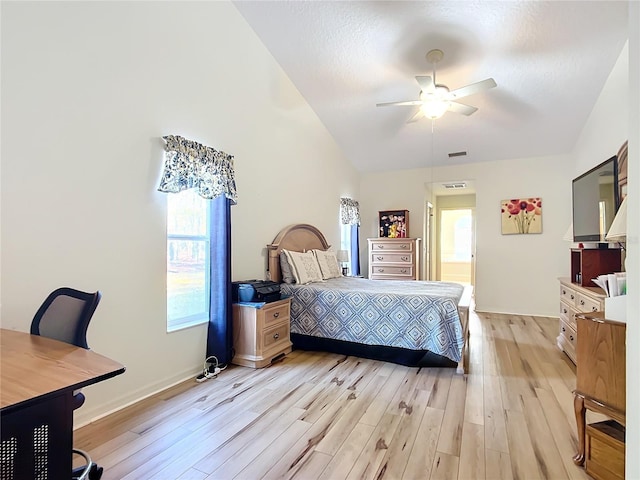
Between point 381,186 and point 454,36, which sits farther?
point 381,186

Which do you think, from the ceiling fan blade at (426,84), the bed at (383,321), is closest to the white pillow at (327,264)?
the bed at (383,321)

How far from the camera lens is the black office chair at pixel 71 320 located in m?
1.61

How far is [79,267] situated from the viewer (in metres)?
2.16

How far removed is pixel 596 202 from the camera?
3.47 m

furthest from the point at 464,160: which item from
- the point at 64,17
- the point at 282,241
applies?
the point at 64,17

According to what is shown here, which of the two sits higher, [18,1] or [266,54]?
[266,54]

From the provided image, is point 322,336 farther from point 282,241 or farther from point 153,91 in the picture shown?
point 153,91

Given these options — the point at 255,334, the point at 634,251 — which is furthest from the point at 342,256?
the point at 634,251

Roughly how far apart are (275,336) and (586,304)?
9.85ft

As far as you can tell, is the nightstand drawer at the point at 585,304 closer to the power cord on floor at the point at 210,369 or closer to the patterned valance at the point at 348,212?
the power cord on floor at the point at 210,369

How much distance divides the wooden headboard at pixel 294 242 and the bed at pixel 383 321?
0.5 inches

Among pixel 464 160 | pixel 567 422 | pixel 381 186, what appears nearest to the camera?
pixel 567 422

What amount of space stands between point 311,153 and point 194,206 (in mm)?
2432

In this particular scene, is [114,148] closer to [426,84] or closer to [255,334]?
[255,334]
